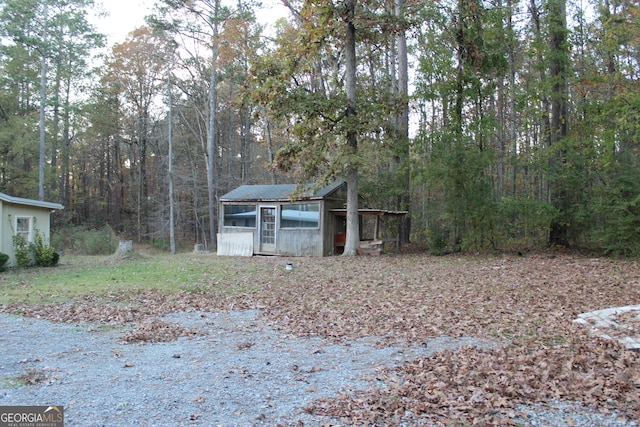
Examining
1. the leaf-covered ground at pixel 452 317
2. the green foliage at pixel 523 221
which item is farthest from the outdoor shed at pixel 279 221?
the green foliage at pixel 523 221

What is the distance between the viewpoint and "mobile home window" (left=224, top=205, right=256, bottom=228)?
1884 centimetres

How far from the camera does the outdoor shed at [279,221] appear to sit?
17297 mm

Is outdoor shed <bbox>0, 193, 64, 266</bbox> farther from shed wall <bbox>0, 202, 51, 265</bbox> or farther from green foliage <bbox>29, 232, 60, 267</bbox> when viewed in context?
green foliage <bbox>29, 232, 60, 267</bbox>

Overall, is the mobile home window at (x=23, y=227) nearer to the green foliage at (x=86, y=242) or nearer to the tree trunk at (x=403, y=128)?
the green foliage at (x=86, y=242)

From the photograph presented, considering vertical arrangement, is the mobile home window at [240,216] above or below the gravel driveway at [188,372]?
above

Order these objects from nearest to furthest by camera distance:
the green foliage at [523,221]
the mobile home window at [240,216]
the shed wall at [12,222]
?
1. the shed wall at [12,222]
2. the green foliage at [523,221]
3. the mobile home window at [240,216]

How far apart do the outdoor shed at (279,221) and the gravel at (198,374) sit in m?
10.8

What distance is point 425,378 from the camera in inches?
162

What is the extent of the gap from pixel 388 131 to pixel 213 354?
1211cm

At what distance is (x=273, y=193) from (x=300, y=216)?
164 centimetres

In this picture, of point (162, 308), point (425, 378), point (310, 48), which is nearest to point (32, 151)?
point (310, 48)

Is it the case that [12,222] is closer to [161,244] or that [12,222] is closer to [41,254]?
[41,254]

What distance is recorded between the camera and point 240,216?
19.1 m

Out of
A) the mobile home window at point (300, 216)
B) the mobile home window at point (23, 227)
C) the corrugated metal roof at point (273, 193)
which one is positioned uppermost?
the corrugated metal roof at point (273, 193)
